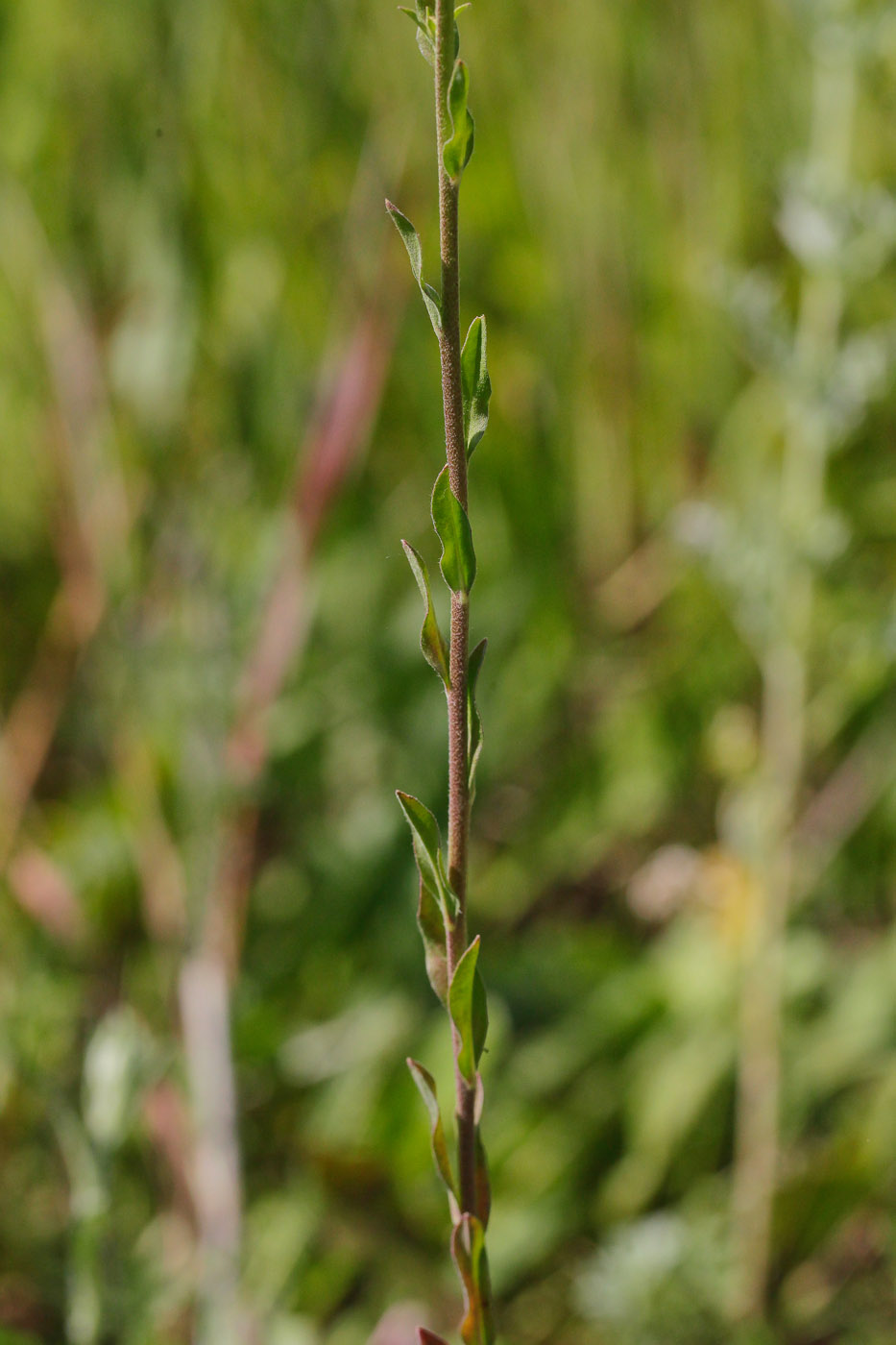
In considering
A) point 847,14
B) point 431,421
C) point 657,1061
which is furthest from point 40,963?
point 847,14

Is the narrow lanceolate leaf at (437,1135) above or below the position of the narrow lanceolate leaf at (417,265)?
below

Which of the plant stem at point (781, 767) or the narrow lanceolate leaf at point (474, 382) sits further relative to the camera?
the plant stem at point (781, 767)

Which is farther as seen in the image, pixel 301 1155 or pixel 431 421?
pixel 431 421

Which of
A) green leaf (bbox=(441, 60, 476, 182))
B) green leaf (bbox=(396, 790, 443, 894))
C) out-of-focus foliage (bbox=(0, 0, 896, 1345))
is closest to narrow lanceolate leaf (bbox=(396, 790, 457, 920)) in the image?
green leaf (bbox=(396, 790, 443, 894))

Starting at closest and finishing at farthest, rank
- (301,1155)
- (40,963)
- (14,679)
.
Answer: (301,1155)
(40,963)
(14,679)

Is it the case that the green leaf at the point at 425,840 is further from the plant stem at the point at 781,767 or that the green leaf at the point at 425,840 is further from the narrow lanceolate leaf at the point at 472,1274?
the plant stem at the point at 781,767

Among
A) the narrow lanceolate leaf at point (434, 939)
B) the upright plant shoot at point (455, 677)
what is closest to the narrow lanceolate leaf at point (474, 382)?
the upright plant shoot at point (455, 677)

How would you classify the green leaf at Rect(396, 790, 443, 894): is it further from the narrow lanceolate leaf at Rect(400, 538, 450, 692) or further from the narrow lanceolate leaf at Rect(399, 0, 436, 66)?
the narrow lanceolate leaf at Rect(399, 0, 436, 66)

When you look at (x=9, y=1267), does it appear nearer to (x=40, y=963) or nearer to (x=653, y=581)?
(x=40, y=963)
